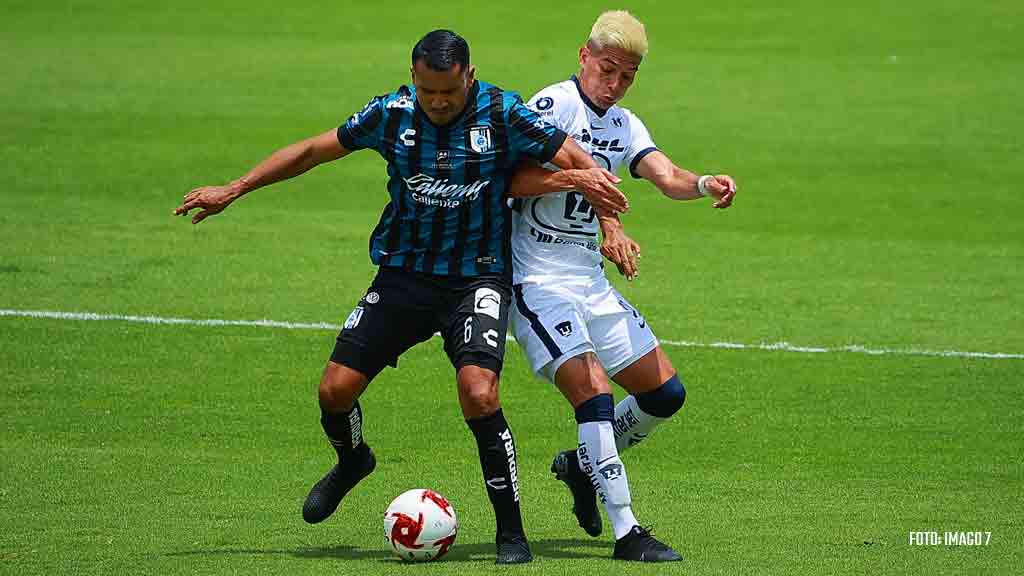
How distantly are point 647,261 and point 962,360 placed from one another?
4157 mm

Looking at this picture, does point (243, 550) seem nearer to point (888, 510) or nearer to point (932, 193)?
point (888, 510)

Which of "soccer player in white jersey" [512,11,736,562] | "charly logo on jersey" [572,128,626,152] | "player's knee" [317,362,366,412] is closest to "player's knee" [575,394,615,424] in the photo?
"soccer player in white jersey" [512,11,736,562]

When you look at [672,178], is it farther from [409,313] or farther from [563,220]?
[409,313]

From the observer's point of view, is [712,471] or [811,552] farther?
[712,471]

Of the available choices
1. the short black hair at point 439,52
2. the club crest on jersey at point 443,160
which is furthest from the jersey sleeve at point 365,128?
the short black hair at point 439,52

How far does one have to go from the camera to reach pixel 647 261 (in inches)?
643

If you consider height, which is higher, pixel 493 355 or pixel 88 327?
Answer: pixel 493 355

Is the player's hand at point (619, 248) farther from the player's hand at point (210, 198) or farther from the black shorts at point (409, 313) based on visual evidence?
the player's hand at point (210, 198)

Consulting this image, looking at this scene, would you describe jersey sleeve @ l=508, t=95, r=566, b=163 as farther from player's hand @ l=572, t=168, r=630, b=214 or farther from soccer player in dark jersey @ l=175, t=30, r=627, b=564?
player's hand @ l=572, t=168, r=630, b=214

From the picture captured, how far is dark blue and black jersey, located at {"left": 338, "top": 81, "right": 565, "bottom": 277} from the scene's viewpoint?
8203mm

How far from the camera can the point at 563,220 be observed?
28.2 feet

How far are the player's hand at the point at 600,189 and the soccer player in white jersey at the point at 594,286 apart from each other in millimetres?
51

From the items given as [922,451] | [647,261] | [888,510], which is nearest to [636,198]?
[647,261]

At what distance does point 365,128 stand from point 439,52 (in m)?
0.69
